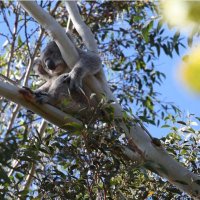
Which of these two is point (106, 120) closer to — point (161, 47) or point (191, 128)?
point (191, 128)

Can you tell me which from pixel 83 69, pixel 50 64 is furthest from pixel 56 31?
pixel 50 64

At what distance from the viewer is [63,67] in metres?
5.33

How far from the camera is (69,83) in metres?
4.71

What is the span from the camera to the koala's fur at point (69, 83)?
4216mm

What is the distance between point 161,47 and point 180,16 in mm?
6745

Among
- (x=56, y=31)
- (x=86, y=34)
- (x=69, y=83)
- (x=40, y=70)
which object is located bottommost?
(x=56, y=31)

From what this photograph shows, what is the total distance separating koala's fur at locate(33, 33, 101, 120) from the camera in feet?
13.8

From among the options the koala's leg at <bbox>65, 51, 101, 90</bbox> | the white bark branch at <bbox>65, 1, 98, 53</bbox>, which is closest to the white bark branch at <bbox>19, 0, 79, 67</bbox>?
the koala's leg at <bbox>65, 51, 101, 90</bbox>

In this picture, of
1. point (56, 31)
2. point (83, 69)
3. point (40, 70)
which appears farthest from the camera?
point (40, 70)

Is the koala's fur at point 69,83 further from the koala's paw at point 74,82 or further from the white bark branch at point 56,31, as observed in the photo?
the white bark branch at point 56,31

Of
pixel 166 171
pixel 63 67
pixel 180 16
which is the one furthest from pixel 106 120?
pixel 180 16

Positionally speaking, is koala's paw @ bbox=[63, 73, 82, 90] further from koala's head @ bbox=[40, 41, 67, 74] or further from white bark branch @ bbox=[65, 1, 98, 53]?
koala's head @ bbox=[40, 41, 67, 74]

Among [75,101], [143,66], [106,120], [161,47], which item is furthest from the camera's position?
[143,66]

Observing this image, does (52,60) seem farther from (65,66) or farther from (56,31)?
(56,31)
